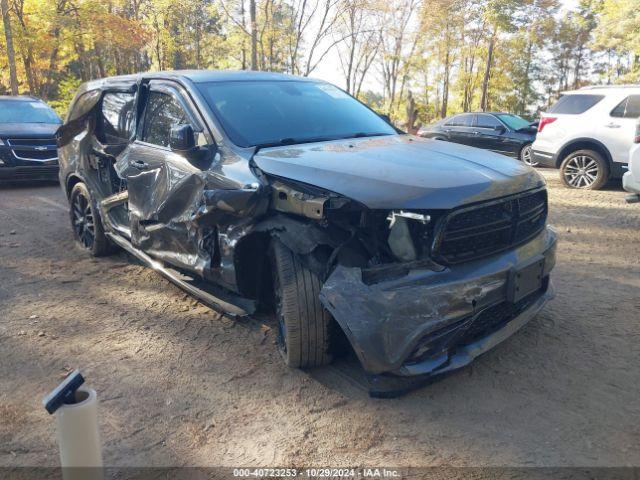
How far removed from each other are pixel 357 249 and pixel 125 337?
2053 millimetres

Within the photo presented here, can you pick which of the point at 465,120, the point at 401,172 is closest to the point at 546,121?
the point at 465,120

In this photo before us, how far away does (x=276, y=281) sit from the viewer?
3289 mm

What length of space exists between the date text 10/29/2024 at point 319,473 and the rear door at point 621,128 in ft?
27.6

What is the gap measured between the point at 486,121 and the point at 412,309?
12.3 metres

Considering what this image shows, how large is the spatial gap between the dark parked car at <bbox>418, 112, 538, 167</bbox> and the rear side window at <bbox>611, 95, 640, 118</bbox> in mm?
3453

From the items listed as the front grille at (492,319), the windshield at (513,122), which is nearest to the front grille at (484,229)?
the front grille at (492,319)

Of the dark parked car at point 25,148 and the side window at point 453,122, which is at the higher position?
the side window at point 453,122

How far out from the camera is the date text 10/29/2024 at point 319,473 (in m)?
2.41

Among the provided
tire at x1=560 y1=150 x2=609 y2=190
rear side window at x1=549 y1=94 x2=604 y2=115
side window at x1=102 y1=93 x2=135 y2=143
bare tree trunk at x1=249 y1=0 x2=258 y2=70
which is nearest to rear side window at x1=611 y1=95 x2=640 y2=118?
rear side window at x1=549 y1=94 x2=604 y2=115

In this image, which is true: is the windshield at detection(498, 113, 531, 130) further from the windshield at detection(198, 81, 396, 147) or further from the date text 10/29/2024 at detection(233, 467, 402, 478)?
the date text 10/29/2024 at detection(233, 467, 402, 478)

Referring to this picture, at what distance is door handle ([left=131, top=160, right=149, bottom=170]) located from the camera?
13.9 feet

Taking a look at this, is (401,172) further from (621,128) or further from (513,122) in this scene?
(513,122)

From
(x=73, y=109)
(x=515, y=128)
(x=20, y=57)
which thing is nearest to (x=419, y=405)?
(x=73, y=109)

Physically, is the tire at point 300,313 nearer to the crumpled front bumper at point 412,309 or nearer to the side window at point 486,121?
the crumpled front bumper at point 412,309
